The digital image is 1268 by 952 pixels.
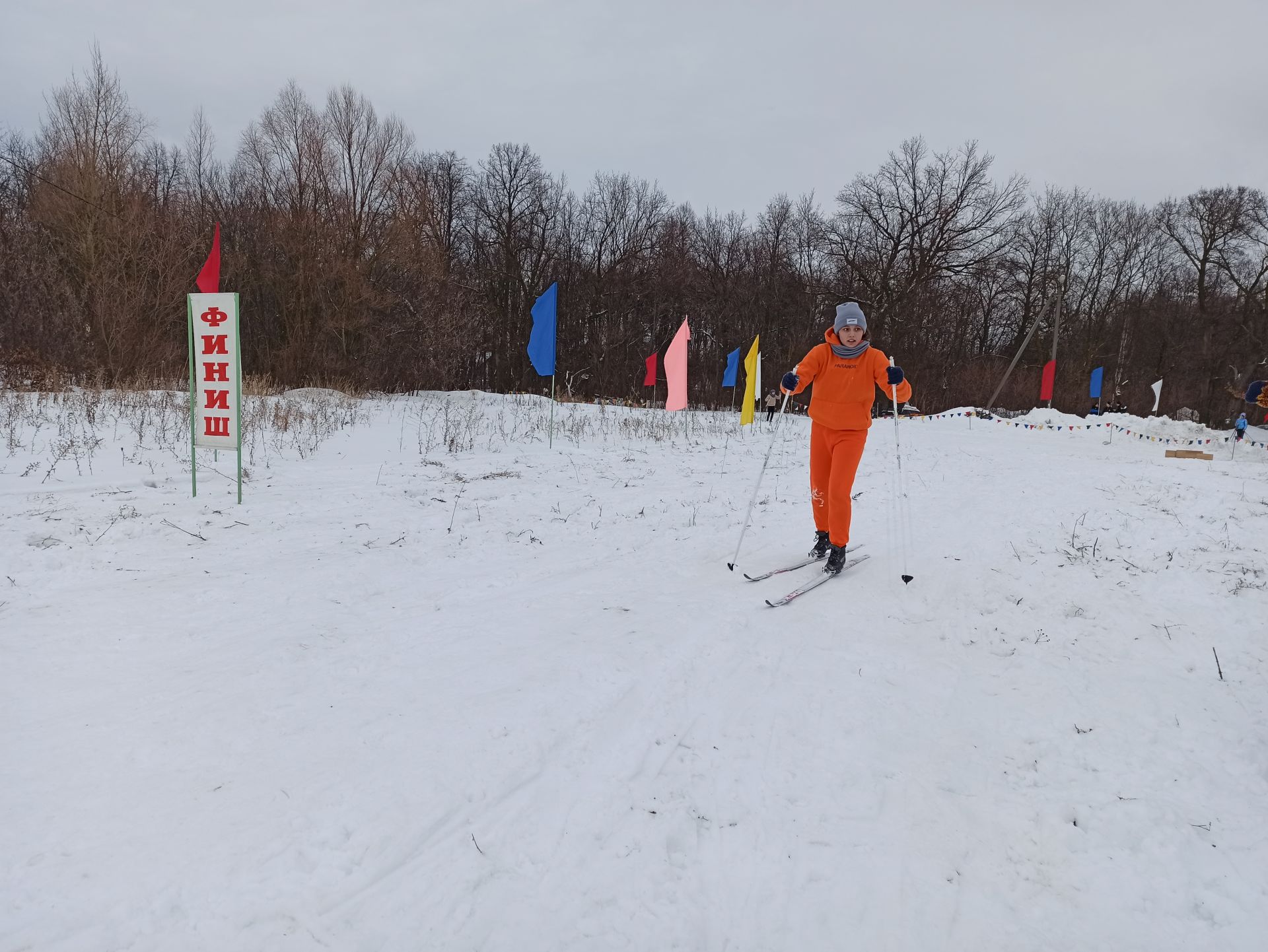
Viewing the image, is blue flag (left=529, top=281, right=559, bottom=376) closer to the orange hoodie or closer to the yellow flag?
the yellow flag

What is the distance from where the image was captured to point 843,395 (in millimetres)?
5426

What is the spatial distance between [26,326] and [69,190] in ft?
18.0

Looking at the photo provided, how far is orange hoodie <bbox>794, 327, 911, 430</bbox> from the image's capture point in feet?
17.6

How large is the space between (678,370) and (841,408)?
8.43 m

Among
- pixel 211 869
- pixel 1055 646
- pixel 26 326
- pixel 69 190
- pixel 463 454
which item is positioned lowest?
pixel 211 869

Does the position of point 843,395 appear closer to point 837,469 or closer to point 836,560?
point 837,469

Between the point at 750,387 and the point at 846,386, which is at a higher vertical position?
the point at 750,387

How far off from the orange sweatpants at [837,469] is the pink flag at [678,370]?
25.0 feet

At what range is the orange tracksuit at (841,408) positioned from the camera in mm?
5391

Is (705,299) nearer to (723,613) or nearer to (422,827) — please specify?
(723,613)

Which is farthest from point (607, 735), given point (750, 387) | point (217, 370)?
point (750, 387)

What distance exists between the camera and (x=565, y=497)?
785 centimetres

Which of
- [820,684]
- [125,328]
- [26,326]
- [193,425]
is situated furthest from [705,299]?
[820,684]

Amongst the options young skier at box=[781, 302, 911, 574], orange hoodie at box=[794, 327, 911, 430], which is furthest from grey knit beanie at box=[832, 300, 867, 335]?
orange hoodie at box=[794, 327, 911, 430]
